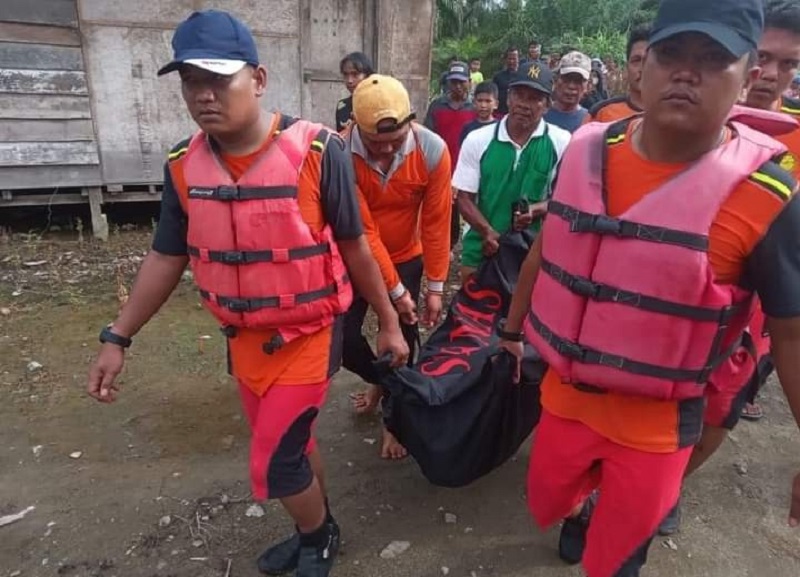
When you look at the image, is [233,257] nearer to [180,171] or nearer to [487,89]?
[180,171]

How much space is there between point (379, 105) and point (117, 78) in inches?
199

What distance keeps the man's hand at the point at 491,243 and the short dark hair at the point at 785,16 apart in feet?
4.90

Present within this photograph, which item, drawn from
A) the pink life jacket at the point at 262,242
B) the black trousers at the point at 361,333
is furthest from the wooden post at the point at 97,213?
the pink life jacket at the point at 262,242

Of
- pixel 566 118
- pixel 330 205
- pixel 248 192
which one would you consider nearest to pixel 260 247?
pixel 248 192

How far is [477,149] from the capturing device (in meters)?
3.41

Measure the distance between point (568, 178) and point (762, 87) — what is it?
1222mm

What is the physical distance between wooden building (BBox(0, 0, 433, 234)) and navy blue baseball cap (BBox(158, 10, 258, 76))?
5338mm

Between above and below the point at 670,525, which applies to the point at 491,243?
above

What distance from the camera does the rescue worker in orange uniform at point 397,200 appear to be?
2854 mm

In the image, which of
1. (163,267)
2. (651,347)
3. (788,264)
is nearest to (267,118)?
(163,267)

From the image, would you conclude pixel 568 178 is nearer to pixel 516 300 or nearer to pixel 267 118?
pixel 516 300

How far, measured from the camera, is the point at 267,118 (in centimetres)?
217

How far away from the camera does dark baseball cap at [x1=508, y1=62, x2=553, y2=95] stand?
10.9 feet

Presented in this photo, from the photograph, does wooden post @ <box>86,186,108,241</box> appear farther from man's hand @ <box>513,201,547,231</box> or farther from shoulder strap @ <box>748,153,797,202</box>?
shoulder strap @ <box>748,153,797,202</box>
